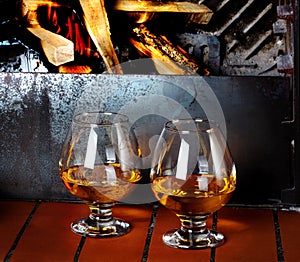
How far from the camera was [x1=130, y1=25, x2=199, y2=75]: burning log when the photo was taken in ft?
5.54

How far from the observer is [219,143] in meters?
1.41

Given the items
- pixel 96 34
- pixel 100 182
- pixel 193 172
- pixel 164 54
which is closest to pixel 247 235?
pixel 193 172

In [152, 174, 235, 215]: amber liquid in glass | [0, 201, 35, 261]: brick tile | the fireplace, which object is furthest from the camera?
the fireplace

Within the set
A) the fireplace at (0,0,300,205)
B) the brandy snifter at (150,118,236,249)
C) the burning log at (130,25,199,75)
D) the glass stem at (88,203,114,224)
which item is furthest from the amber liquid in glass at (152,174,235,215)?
the burning log at (130,25,199,75)

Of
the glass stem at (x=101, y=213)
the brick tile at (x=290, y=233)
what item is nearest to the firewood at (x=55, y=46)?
the glass stem at (x=101, y=213)

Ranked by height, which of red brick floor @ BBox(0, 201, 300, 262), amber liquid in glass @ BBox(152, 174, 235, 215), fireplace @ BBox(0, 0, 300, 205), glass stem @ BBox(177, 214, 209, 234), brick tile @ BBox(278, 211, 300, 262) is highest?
fireplace @ BBox(0, 0, 300, 205)

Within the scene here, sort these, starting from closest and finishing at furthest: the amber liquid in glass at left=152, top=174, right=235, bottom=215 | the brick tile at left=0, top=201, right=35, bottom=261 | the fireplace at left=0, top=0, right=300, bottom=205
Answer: the amber liquid in glass at left=152, top=174, right=235, bottom=215 < the brick tile at left=0, top=201, right=35, bottom=261 < the fireplace at left=0, top=0, right=300, bottom=205

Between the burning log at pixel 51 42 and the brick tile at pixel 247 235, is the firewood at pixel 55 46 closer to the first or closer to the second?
the burning log at pixel 51 42

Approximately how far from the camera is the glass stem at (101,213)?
1.52 meters

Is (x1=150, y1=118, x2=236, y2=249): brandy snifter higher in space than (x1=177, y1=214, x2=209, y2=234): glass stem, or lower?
higher

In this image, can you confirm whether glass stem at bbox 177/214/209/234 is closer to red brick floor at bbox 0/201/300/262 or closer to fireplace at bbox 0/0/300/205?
red brick floor at bbox 0/201/300/262

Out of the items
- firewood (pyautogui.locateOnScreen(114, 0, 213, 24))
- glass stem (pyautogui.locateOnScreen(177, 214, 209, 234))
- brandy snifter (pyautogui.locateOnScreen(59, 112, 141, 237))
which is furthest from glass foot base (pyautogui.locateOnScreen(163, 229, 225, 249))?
firewood (pyautogui.locateOnScreen(114, 0, 213, 24))

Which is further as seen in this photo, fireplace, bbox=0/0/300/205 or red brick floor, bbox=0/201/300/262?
fireplace, bbox=0/0/300/205

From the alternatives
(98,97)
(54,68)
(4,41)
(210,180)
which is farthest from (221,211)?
(4,41)
